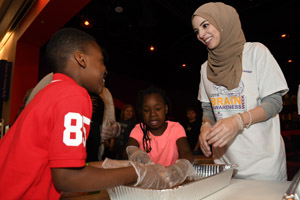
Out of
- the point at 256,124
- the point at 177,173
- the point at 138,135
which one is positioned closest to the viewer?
the point at 177,173

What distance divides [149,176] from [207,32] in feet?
2.32

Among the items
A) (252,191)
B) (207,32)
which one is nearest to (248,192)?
(252,191)

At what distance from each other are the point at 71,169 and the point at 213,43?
0.82m

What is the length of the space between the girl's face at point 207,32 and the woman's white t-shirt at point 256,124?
15 centimetres

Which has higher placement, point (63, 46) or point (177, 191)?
point (63, 46)

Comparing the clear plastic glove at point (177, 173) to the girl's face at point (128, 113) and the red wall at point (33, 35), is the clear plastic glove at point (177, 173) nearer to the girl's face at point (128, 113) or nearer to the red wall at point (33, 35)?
the girl's face at point (128, 113)

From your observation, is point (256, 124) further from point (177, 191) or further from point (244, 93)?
point (177, 191)

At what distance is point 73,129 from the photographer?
0.53 meters

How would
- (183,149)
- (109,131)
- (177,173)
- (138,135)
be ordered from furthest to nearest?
(109,131), (138,135), (183,149), (177,173)

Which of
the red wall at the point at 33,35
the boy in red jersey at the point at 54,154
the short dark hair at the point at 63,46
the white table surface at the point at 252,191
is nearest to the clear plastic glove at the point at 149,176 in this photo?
the boy in red jersey at the point at 54,154

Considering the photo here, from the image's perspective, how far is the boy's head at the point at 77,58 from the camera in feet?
2.27

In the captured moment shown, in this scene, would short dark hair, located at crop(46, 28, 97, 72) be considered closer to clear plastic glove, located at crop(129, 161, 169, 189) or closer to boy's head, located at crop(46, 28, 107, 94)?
boy's head, located at crop(46, 28, 107, 94)

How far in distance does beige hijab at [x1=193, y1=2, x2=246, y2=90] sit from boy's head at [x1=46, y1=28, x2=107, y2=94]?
57cm

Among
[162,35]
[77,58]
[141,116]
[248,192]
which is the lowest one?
[248,192]
